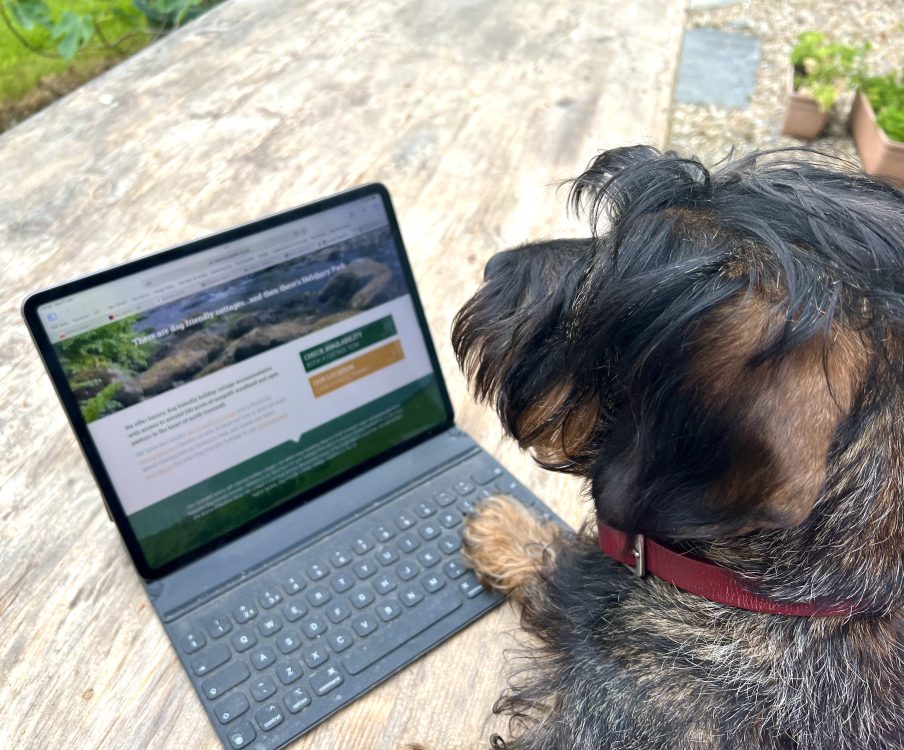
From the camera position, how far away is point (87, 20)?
3.28 meters

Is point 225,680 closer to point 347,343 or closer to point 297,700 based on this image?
point 297,700

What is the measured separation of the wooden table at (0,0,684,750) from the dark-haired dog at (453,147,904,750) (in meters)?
0.21

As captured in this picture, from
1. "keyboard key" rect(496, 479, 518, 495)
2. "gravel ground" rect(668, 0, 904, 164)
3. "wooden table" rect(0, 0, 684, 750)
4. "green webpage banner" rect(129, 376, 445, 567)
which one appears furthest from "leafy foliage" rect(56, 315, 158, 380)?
"gravel ground" rect(668, 0, 904, 164)

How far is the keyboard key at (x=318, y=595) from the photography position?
3.98ft

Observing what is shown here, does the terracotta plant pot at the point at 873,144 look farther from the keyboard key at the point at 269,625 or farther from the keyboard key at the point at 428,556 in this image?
the keyboard key at the point at 269,625

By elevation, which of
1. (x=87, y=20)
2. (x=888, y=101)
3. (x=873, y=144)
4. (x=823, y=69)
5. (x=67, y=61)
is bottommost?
(x=873, y=144)

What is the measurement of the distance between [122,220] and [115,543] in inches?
41.3

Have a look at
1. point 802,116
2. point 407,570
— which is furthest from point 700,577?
point 802,116

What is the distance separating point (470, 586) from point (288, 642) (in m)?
0.30

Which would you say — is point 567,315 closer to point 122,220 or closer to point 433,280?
point 433,280

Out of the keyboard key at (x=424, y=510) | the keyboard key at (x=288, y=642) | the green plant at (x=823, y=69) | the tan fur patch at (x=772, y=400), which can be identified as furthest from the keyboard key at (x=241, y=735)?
the green plant at (x=823, y=69)

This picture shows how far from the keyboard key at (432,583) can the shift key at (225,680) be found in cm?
30

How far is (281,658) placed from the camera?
1136 mm

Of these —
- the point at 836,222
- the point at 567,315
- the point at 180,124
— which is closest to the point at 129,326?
the point at 567,315
